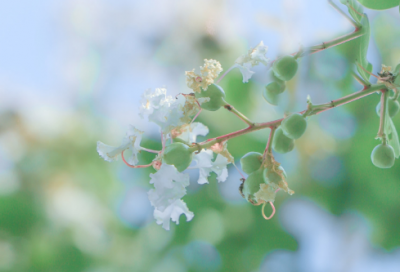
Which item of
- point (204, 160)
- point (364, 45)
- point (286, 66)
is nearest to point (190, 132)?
point (204, 160)

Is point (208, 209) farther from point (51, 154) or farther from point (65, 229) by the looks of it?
point (51, 154)

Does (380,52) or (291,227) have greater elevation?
(380,52)

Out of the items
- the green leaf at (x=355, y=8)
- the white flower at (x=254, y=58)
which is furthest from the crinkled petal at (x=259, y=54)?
the green leaf at (x=355, y=8)

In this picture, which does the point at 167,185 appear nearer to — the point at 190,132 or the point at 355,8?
the point at 190,132

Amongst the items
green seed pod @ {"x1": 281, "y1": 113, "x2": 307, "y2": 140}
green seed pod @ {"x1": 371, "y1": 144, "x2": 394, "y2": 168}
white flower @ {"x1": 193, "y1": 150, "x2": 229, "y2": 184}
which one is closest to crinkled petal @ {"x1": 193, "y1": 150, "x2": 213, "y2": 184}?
white flower @ {"x1": 193, "y1": 150, "x2": 229, "y2": 184}

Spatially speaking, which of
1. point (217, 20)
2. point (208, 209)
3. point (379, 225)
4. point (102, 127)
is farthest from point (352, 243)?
point (102, 127)

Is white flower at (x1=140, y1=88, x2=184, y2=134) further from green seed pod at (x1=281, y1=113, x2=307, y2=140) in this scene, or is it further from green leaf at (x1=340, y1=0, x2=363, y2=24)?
green leaf at (x1=340, y1=0, x2=363, y2=24)

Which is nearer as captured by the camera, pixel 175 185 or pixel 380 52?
pixel 175 185
